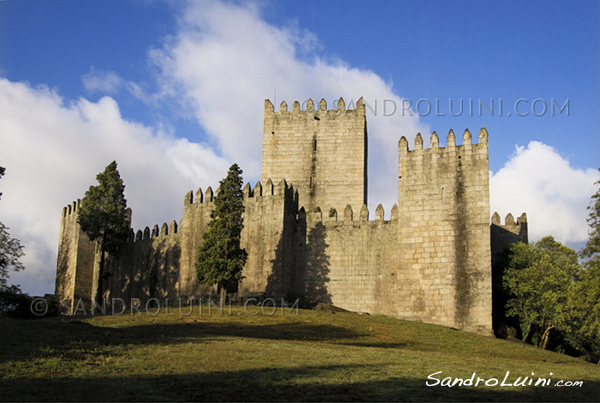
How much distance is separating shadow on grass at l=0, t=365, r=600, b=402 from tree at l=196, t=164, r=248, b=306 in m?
19.0

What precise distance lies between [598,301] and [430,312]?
11.3 meters

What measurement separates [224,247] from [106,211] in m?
13.0

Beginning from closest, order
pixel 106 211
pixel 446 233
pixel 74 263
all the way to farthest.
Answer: pixel 446 233
pixel 106 211
pixel 74 263

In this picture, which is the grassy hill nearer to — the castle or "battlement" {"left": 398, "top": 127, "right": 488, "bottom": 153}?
the castle

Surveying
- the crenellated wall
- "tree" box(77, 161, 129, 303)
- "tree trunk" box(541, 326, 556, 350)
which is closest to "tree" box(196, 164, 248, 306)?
the crenellated wall

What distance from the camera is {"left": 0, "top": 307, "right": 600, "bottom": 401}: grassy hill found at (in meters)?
18.0

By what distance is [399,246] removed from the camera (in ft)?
139

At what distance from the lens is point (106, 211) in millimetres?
49156

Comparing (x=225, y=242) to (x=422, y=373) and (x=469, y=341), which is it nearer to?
(x=469, y=341)

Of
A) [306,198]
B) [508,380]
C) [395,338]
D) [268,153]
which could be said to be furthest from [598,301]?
[268,153]
